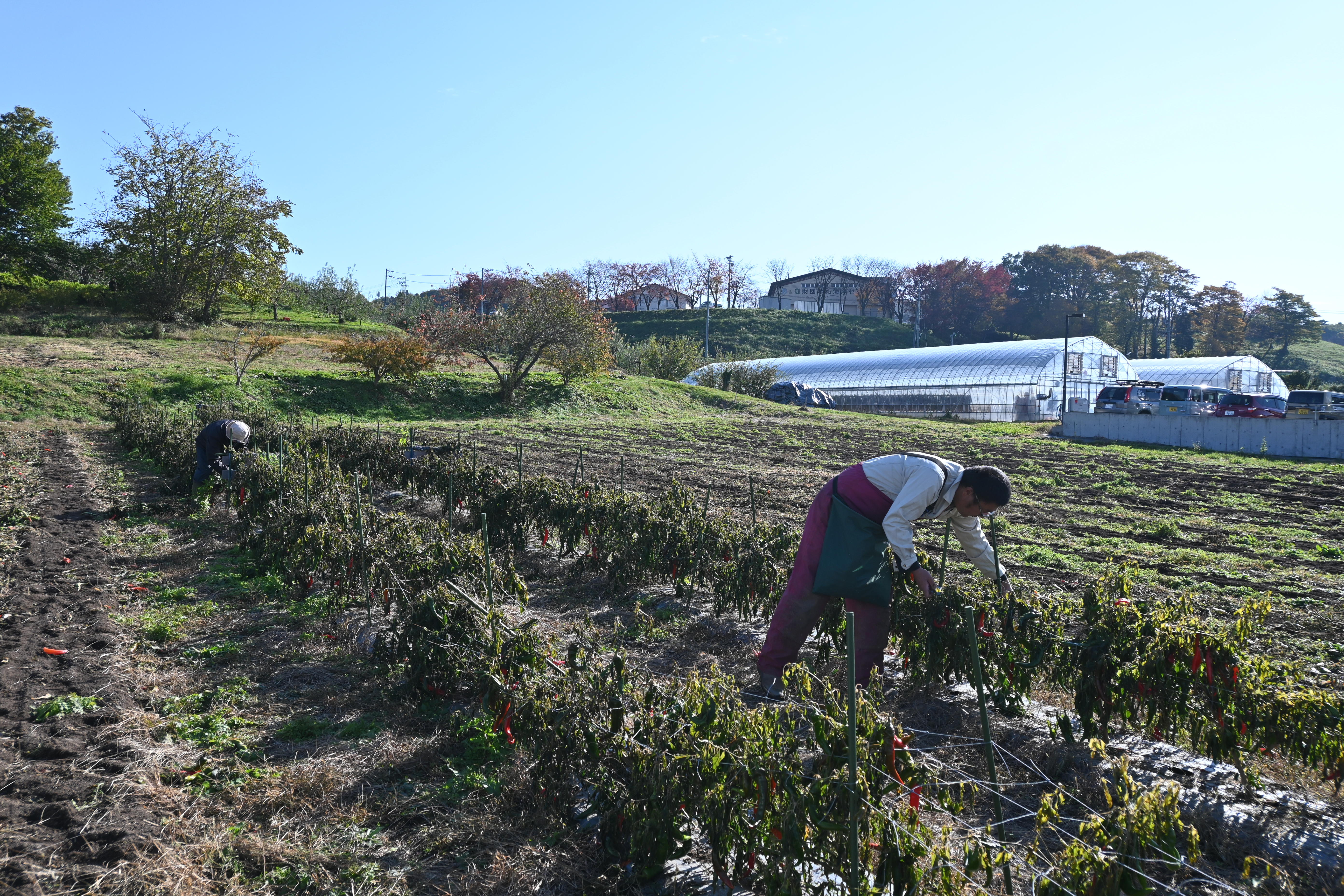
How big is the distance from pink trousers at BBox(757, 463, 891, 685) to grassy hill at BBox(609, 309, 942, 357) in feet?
193

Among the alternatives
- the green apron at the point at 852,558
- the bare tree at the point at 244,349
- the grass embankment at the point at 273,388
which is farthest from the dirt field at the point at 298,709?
the bare tree at the point at 244,349

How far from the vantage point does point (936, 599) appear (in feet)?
13.8

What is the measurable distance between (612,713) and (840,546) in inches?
65.5

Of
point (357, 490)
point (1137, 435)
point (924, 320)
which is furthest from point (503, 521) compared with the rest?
point (924, 320)

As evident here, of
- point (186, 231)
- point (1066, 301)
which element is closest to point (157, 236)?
point (186, 231)

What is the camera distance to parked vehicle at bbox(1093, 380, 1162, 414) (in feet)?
87.0

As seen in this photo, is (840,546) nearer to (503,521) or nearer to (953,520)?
(953,520)

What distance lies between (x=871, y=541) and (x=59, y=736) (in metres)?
3.96

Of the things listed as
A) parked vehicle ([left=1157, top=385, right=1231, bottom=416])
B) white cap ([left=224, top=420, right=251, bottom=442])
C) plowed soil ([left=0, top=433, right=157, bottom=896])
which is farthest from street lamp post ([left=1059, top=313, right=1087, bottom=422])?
plowed soil ([left=0, top=433, right=157, bottom=896])

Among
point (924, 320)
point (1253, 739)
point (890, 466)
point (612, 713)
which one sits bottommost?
point (1253, 739)

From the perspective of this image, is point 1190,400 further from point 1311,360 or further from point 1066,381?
point 1311,360

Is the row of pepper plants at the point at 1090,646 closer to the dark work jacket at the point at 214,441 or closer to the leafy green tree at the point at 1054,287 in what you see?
the dark work jacket at the point at 214,441

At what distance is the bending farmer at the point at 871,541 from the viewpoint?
12.6ft

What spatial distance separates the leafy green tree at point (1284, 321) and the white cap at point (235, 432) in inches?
3118
